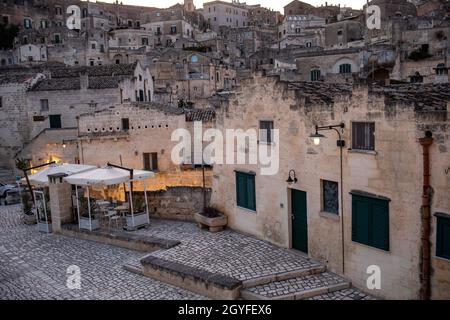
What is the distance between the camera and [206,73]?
181ft

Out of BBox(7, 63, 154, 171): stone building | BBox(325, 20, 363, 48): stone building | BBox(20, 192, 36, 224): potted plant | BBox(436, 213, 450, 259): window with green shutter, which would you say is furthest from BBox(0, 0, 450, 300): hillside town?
BBox(325, 20, 363, 48): stone building

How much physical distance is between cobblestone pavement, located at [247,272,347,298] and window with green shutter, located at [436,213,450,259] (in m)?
2.81

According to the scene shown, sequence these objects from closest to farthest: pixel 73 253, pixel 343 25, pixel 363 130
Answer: pixel 363 130, pixel 73 253, pixel 343 25

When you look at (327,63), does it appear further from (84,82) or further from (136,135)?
(136,135)

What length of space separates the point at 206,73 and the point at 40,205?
38.6 m

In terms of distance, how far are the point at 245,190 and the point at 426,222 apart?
6.79 metres

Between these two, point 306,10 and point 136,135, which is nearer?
point 136,135

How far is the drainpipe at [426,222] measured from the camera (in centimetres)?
977

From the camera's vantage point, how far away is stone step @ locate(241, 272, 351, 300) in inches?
428

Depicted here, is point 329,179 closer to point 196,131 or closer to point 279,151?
point 279,151

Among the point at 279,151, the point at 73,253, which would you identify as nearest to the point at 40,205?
the point at 73,253

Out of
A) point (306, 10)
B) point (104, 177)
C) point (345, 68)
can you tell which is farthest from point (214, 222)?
point (306, 10)

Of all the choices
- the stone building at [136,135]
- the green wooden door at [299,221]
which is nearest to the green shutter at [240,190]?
the green wooden door at [299,221]

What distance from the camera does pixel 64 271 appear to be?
543 inches
